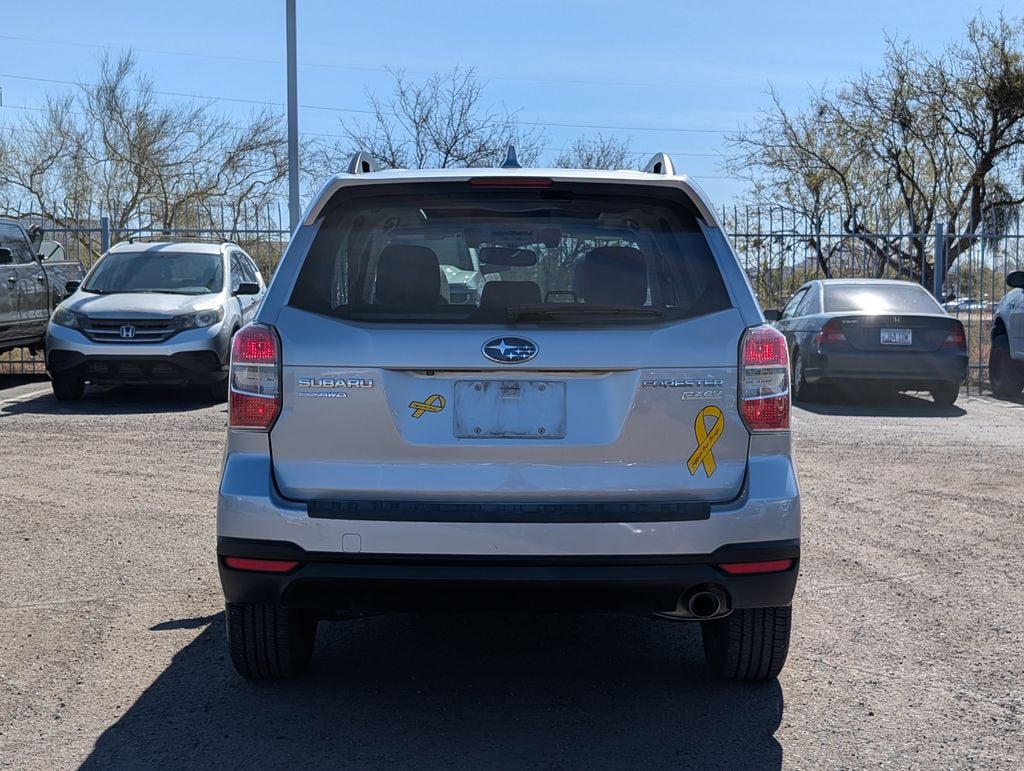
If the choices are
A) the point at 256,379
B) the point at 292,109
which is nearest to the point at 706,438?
the point at 256,379

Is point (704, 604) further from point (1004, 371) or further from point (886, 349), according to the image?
point (1004, 371)

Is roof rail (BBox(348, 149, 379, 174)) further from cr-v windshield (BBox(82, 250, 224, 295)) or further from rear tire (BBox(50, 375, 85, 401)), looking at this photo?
cr-v windshield (BBox(82, 250, 224, 295))

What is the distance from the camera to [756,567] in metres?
3.86

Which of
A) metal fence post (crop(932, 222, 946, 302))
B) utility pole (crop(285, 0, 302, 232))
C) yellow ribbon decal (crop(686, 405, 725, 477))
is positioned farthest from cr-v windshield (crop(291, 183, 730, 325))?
utility pole (crop(285, 0, 302, 232))

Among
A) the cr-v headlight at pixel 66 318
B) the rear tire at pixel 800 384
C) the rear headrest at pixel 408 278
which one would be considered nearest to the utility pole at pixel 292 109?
the cr-v headlight at pixel 66 318

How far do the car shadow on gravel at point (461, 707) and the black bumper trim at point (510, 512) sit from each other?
0.74m

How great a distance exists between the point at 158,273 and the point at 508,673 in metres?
10.7

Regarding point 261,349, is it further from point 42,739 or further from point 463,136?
point 463,136

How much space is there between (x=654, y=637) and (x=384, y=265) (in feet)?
6.62

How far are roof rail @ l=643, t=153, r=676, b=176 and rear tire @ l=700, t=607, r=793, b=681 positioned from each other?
1.53 m

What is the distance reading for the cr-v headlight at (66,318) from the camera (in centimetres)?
1323

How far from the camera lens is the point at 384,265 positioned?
4227mm

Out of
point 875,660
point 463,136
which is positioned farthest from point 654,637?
point 463,136

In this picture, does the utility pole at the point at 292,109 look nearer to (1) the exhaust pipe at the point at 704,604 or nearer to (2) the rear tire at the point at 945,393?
(2) the rear tire at the point at 945,393
